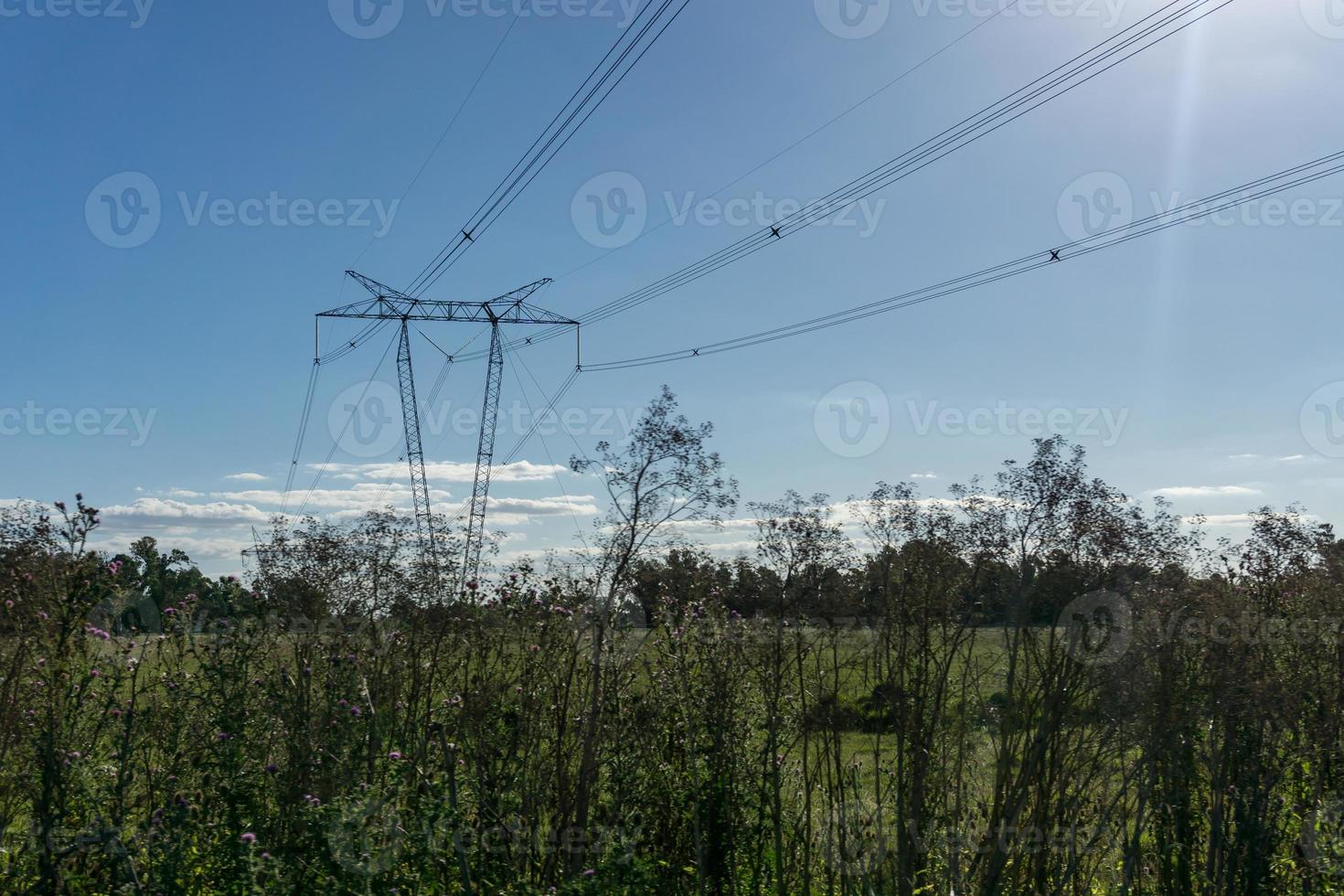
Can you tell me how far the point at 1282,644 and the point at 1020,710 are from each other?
5.93 feet

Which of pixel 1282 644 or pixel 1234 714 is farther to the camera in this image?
pixel 1282 644

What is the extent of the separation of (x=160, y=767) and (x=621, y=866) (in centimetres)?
356

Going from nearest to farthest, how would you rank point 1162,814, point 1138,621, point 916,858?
point 1138,621, point 916,858, point 1162,814

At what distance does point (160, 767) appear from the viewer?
6.50m

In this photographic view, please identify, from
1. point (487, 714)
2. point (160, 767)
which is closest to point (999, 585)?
point (487, 714)

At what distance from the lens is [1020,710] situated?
5.87 metres

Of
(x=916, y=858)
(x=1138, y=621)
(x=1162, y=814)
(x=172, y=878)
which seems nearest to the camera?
(x=172, y=878)

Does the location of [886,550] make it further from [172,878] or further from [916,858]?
[172,878]

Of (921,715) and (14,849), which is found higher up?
(921,715)

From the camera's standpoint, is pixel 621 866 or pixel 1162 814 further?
pixel 1162 814

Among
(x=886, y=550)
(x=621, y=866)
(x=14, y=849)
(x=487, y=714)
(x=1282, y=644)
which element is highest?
(x=886, y=550)

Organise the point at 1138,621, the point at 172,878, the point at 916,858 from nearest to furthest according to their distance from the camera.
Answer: the point at 172,878 < the point at 1138,621 < the point at 916,858

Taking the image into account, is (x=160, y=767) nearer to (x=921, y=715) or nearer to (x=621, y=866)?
(x=621, y=866)

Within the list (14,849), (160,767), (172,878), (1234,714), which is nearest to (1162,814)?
(1234,714)
